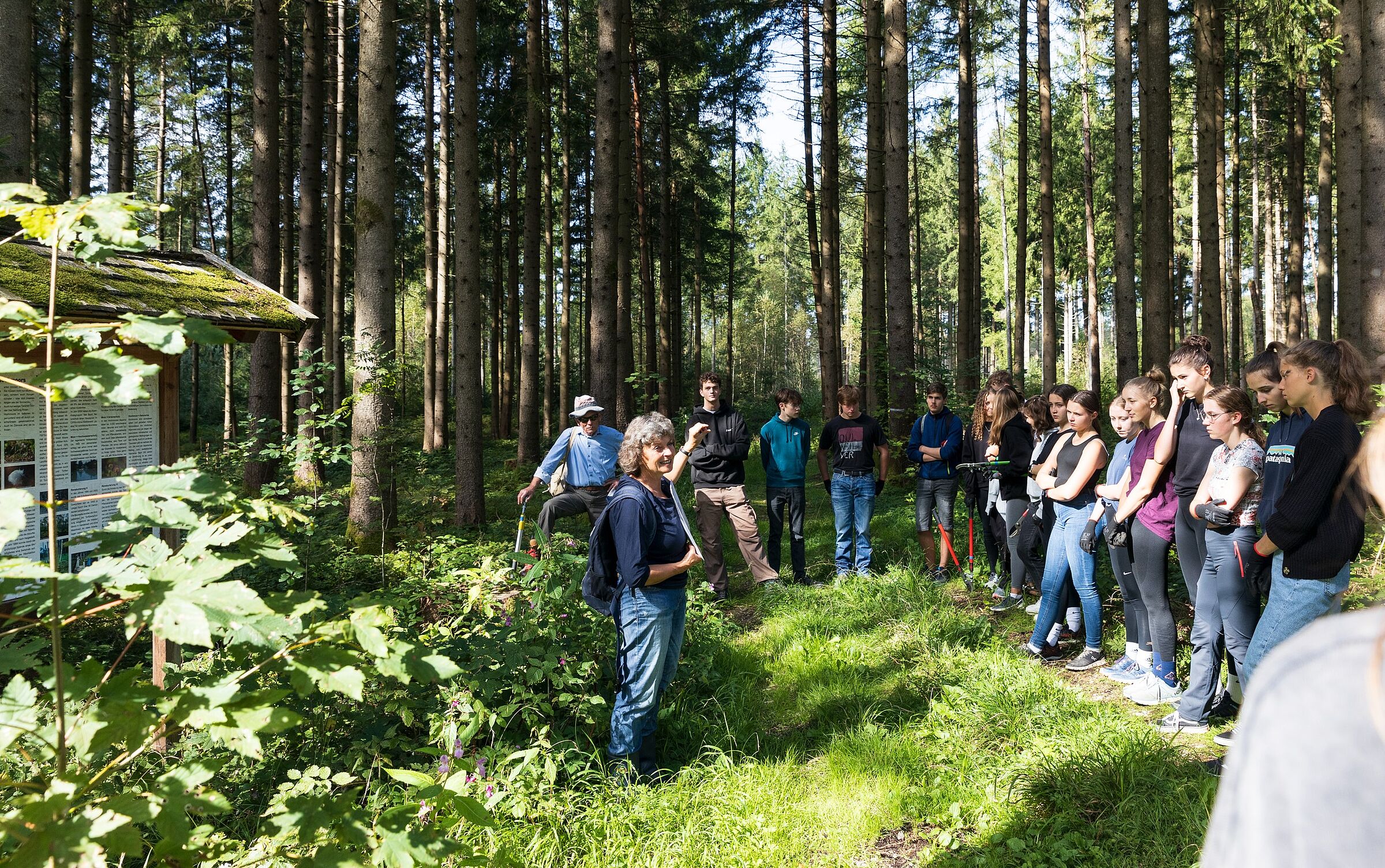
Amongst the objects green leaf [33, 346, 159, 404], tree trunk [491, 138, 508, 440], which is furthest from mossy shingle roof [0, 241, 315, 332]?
tree trunk [491, 138, 508, 440]

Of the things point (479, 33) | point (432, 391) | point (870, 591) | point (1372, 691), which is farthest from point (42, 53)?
point (1372, 691)

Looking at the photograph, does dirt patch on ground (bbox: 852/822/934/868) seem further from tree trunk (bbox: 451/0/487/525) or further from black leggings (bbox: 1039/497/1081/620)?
tree trunk (bbox: 451/0/487/525)

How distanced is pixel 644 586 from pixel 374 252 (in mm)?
5952

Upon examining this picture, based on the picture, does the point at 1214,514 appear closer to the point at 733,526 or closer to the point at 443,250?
the point at 733,526

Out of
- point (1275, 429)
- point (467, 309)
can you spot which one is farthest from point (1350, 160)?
point (467, 309)

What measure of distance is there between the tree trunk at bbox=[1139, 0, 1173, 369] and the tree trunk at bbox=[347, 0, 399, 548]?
964 centimetres

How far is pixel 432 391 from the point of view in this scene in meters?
18.8

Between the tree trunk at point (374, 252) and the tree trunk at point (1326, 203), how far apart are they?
1869cm

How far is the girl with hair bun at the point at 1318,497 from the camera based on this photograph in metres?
3.76

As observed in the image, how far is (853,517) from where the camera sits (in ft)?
27.8

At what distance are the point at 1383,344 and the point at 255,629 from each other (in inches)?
387

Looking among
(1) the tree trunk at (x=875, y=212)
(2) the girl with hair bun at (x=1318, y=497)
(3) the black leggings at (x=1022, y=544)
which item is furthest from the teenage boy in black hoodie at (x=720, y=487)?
(1) the tree trunk at (x=875, y=212)

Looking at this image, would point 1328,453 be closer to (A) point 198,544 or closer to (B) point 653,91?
(A) point 198,544

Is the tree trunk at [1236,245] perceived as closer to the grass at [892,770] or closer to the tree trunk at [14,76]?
the grass at [892,770]
